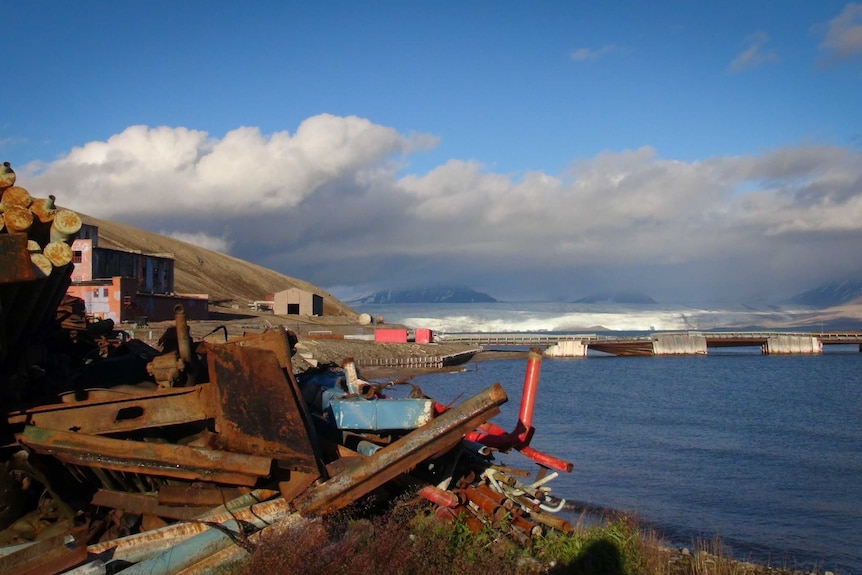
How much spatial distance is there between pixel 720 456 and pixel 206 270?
119 meters

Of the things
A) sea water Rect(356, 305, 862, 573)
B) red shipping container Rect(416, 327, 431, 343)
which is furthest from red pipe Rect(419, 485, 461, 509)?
red shipping container Rect(416, 327, 431, 343)

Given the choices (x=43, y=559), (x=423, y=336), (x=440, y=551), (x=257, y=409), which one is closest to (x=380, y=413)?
(x=257, y=409)

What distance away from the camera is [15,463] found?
743 centimetres

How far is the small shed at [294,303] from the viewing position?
90.9m

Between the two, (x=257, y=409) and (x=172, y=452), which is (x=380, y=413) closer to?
(x=257, y=409)

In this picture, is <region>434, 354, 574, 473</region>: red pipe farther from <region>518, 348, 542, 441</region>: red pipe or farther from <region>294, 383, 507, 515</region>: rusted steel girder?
Result: <region>294, 383, 507, 515</region>: rusted steel girder

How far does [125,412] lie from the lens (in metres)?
7.77

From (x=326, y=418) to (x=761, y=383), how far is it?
53381 millimetres

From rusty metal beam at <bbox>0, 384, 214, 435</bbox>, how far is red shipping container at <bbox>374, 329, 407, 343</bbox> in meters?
65.9

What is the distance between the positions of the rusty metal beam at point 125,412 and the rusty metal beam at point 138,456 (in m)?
0.25

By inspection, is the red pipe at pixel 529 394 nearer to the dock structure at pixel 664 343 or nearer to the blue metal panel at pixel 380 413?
the blue metal panel at pixel 380 413

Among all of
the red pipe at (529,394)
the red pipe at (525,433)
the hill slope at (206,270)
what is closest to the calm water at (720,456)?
the red pipe at (525,433)

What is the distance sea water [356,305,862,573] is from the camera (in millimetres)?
15656

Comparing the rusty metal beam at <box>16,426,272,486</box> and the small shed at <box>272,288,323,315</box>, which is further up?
the small shed at <box>272,288,323,315</box>
